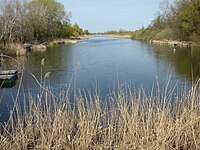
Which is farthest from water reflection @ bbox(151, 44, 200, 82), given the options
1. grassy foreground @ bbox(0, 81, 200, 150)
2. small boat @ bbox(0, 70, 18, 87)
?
grassy foreground @ bbox(0, 81, 200, 150)

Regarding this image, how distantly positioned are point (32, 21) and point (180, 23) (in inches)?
848

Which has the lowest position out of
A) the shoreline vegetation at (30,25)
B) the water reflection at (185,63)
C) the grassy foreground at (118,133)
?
the water reflection at (185,63)

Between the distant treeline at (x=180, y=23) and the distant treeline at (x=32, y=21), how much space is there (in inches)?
731

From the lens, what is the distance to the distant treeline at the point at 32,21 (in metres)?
33.1

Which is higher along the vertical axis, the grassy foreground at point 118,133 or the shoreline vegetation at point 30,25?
the shoreline vegetation at point 30,25

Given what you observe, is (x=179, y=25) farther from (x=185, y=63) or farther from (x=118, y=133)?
(x=118, y=133)

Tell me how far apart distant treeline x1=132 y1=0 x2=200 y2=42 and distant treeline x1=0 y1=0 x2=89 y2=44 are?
60.9 feet

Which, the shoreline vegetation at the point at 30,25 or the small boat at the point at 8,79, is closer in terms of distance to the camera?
the small boat at the point at 8,79

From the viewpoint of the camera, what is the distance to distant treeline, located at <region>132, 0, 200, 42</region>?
41000 millimetres

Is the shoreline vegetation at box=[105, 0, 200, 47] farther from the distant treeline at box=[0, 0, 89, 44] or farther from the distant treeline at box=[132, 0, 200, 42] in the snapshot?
the distant treeline at box=[0, 0, 89, 44]

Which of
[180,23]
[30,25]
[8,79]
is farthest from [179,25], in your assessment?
[8,79]

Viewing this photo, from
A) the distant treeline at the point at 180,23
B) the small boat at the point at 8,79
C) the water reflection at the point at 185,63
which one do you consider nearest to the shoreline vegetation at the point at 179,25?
the distant treeline at the point at 180,23

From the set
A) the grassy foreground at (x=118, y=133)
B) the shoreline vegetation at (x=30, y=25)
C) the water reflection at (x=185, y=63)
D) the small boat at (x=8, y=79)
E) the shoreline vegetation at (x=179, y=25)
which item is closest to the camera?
the grassy foreground at (x=118, y=133)

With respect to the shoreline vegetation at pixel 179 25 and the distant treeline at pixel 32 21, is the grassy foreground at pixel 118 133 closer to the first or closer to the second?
the distant treeline at pixel 32 21
